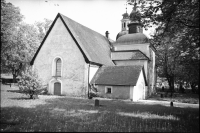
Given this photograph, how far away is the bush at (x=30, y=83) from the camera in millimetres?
17094

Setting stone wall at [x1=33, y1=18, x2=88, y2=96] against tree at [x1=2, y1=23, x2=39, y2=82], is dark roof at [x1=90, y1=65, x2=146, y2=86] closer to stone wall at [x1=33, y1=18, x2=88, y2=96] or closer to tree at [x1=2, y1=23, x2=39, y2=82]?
stone wall at [x1=33, y1=18, x2=88, y2=96]

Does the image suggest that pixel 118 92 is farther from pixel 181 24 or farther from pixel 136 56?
pixel 181 24

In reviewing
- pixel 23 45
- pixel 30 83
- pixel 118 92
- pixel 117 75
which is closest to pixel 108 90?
pixel 118 92

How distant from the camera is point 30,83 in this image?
1705 cm

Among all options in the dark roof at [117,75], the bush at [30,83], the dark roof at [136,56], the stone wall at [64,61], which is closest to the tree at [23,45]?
the stone wall at [64,61]

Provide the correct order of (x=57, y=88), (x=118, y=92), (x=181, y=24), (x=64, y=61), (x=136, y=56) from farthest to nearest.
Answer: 1. (x=136, y=56)
2. (x=57, y=88)
3. (x=64, y=61)
4. (x=118, y=92)
5. (x=181, y=24)

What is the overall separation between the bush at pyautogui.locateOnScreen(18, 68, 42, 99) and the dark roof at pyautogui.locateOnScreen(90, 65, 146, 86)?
761 centimetres

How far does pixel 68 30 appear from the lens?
75.2 feet

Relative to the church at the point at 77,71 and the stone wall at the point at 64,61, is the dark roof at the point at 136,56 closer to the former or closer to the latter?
the church at the point at 77,71

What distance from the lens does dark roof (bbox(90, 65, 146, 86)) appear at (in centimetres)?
2161

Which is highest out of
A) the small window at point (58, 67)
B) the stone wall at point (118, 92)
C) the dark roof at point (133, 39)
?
the dark roof at point (133, 39)

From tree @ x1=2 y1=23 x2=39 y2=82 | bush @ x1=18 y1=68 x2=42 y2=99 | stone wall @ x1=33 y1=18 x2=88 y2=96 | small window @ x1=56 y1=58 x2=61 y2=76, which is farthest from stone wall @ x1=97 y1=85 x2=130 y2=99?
tree @ x1=2 y1=23 x2=39 y2=82

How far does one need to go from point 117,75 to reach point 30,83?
11374mm

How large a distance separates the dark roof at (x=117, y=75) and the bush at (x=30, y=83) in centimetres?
761
